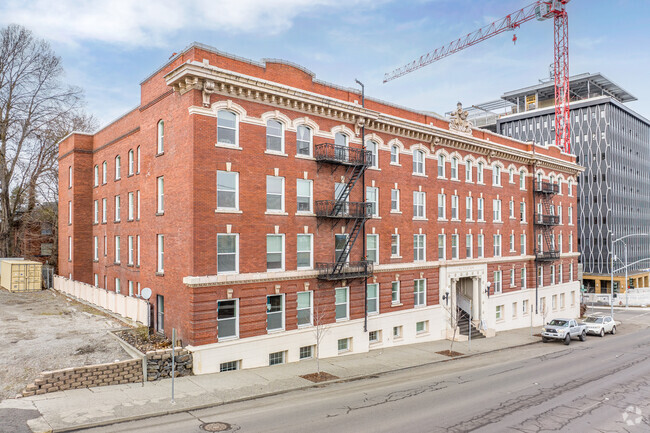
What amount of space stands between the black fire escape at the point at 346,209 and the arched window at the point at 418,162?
17.3 feet

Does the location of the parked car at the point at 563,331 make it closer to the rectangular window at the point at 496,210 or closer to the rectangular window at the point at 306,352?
the rectangular window at the point at 496,210

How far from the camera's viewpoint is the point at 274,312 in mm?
23547

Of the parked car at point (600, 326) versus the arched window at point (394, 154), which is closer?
the arched window at point (394, 154)

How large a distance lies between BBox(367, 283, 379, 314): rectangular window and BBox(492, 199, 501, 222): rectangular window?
15925 millimetres

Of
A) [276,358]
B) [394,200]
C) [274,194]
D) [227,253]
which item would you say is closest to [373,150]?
[394,200]

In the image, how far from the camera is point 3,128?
4334cm

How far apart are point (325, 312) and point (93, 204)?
24.9 metres

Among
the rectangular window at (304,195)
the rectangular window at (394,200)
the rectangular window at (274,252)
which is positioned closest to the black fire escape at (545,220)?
the rectangular window at (394,200)

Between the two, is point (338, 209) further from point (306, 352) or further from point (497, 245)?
point (497, 245)

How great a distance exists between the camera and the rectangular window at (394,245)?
98.7 feet

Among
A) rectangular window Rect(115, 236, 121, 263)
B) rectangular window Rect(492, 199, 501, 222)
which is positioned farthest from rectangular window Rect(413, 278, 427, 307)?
rectangular window Rect(115, 236, 121, 263)

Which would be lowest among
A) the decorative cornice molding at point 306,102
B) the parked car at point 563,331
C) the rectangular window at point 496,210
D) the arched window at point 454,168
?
the parked car at point 563,331

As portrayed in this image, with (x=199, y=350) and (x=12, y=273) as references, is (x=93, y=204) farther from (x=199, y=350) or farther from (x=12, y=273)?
(x=199, y=350)

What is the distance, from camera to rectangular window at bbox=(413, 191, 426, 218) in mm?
31969
